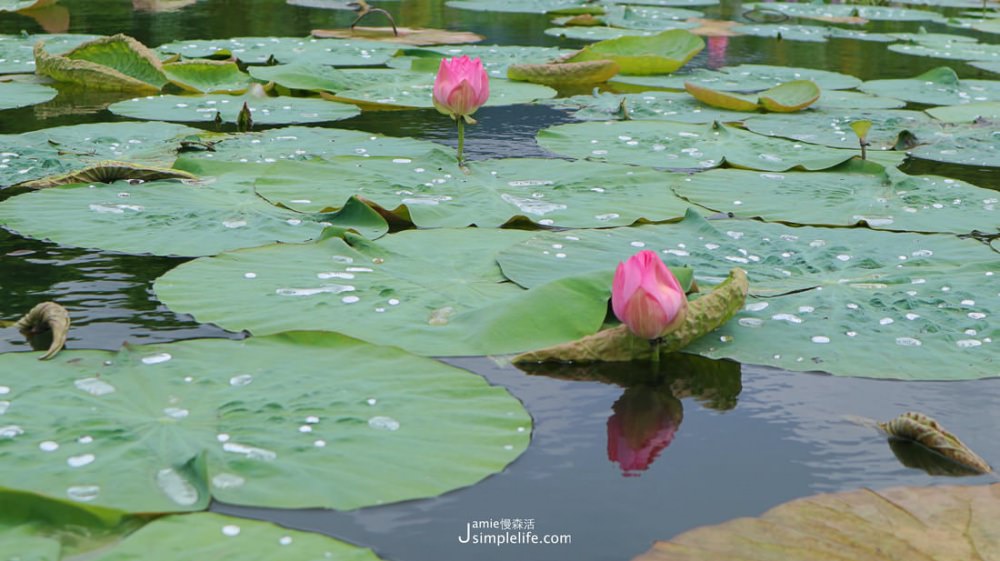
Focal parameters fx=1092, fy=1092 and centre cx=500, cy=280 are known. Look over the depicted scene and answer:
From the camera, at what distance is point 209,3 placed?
29.2ft

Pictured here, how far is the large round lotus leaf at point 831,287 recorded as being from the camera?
6.33 ft

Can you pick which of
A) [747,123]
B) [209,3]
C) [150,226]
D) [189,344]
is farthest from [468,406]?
[209,3]

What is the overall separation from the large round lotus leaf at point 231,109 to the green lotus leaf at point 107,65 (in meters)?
0.29

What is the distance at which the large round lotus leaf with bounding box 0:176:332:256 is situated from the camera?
2482mm

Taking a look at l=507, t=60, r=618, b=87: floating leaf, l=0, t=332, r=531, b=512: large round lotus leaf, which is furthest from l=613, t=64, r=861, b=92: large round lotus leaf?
l=0, t=332, r=531, b=512: large round lotus leaf

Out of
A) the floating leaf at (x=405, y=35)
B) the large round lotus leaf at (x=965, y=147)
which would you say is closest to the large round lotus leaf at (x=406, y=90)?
the large round lotus leaf at (x=965, y=147)

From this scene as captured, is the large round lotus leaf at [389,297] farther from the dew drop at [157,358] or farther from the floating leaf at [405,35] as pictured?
the floating leaf at [405,35]

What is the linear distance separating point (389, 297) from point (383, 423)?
1.88ft

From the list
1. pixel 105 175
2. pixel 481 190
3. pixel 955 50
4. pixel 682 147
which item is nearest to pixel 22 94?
pixel 105 175

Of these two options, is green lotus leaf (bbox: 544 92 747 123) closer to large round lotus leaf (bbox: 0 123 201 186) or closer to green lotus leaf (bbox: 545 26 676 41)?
large round lotus leaf (bbox: 0 123 201 186)

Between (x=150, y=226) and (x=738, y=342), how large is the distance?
142 cm

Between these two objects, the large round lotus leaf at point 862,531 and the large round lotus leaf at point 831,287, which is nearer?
the large round lotus leaf at point 862,531

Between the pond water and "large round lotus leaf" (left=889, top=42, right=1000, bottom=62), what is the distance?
5.67m

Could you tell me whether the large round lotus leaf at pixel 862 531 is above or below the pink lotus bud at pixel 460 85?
below
